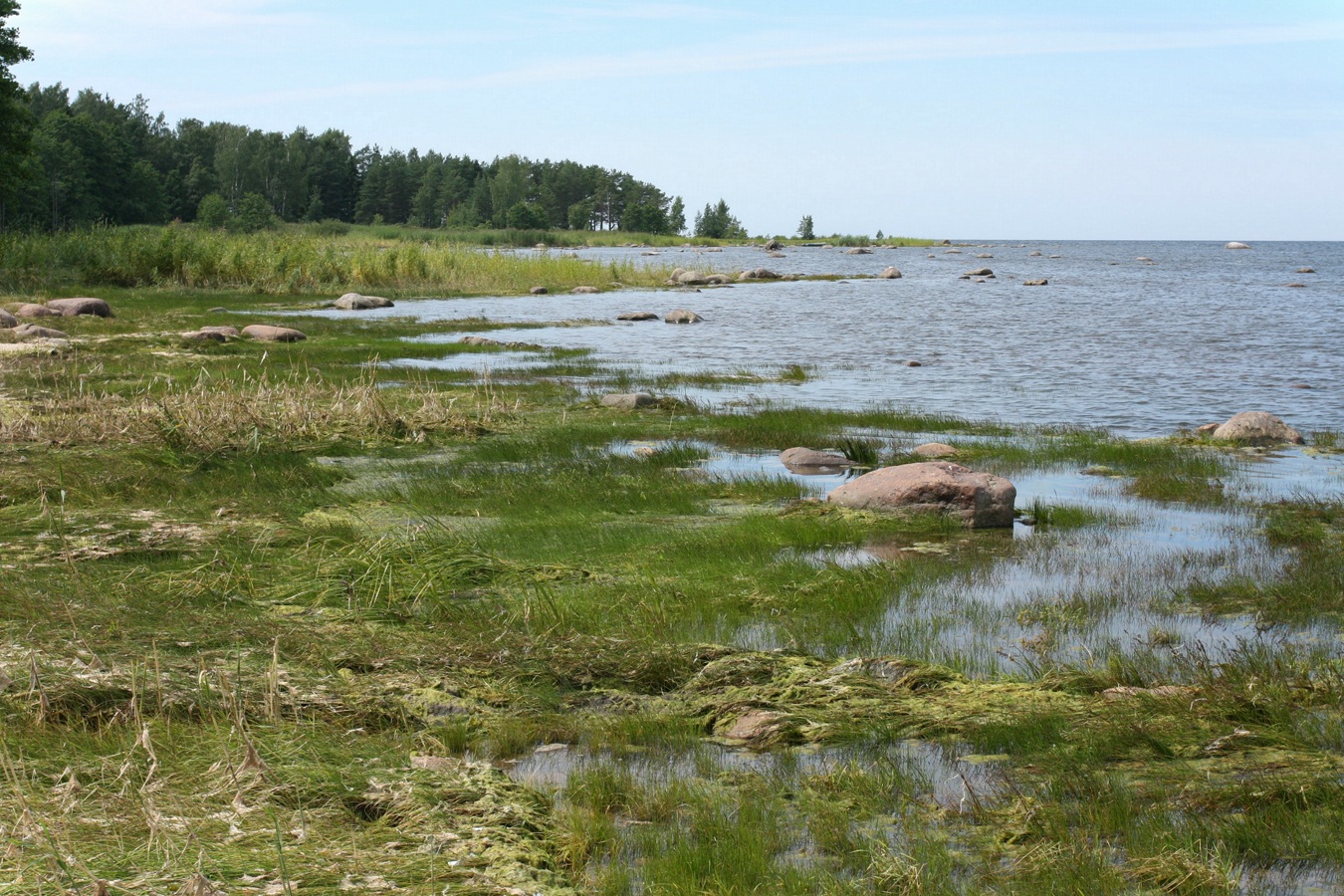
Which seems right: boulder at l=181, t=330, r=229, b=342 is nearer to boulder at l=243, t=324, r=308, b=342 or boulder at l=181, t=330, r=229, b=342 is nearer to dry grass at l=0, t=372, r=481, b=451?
boulder at l=243, t=324, r=308, b=342

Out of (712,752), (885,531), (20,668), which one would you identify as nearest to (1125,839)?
(712,752)

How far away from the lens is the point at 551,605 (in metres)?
7.23

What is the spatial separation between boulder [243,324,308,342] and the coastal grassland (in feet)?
35.6

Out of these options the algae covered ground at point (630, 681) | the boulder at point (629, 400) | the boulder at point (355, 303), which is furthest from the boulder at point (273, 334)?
the algae covered ground at point (630, 681)

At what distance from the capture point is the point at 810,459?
1359 cm

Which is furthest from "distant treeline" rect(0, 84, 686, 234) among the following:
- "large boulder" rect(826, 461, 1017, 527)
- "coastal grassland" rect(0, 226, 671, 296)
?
"large boulder" rect(826, 461, 1017, 527)

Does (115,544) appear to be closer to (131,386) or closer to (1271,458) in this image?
(131,386)

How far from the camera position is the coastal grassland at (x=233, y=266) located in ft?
118

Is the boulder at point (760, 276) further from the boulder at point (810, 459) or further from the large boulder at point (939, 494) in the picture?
the large boulder at point (939, 494)

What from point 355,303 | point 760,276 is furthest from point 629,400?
point 760,276

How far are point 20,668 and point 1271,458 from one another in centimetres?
1431

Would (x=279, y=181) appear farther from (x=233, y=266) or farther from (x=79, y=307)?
(x=79, y=307)

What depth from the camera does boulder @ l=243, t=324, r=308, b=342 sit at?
24.6 meters

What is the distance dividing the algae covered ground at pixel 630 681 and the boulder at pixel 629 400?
4913 millimetres
